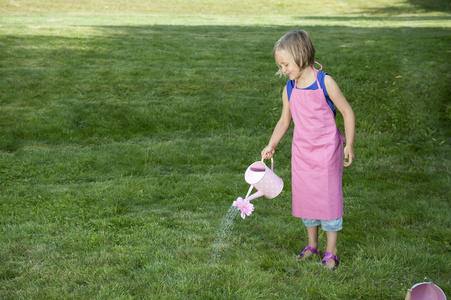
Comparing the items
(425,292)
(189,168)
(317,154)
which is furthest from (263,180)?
(189,168)

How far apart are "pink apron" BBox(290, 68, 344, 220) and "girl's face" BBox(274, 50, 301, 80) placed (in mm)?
147

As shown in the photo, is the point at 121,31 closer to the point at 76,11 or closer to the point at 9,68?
the point at 9,68

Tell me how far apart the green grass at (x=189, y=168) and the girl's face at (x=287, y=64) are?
138 cm

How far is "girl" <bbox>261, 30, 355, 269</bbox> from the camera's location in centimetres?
311

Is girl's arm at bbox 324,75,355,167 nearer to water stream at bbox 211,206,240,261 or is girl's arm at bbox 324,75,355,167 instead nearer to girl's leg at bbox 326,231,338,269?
girl's leg at bbox 326,231,338,269

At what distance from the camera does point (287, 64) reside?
3.11 m

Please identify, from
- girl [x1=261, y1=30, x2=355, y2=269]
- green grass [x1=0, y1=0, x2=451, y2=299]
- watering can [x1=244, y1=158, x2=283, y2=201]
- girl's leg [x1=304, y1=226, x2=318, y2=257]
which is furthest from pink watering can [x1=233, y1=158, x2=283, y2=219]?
green grass [x1=0, y1=0, x2=451, y2=299]

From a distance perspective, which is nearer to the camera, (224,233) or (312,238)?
(312,238)

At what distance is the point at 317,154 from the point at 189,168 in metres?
2.90

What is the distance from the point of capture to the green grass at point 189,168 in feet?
10.6

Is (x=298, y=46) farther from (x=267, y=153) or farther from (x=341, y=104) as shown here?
(x=267, y=153)

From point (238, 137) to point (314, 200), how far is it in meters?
3.65

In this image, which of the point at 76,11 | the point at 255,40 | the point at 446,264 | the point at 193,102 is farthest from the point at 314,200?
the point at 76,11

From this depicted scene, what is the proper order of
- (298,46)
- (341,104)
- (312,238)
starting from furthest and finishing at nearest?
(312,238)
(341,104)
(298,46)
